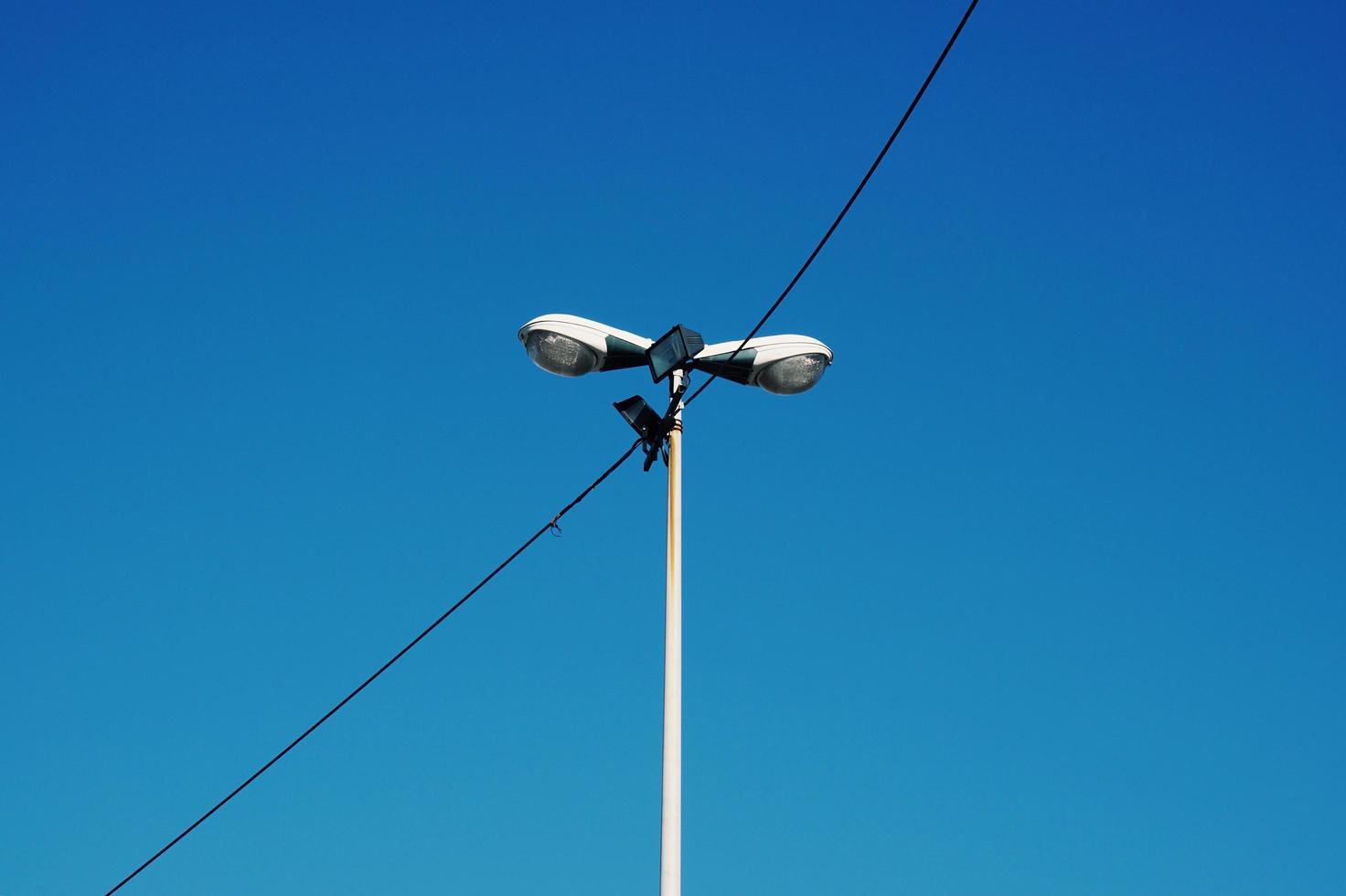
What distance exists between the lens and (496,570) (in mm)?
11852

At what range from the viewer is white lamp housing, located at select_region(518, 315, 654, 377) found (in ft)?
29.1

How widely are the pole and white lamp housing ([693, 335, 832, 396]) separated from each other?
0.27 m

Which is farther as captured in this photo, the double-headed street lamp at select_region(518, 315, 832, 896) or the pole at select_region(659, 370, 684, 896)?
the double-headed street lamp at select_region(518, 315, 832, 896)

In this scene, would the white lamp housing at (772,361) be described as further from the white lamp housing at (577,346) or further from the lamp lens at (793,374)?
the white lamp housing at (577,346)

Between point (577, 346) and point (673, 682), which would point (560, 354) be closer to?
point (577, 346)

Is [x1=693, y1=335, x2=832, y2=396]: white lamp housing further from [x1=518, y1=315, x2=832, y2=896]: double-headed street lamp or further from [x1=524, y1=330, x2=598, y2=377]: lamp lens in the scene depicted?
[x1=524, y1=330, x2=598, y2=377]: lamp lens

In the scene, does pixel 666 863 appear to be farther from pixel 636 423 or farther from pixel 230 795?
pixel 230 795

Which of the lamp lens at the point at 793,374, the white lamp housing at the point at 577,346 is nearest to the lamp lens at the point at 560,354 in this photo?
the white lamp housing at the point at 577,346

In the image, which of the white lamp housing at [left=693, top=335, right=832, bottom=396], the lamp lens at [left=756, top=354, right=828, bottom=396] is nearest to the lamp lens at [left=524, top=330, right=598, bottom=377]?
the white lamp housing at [left=693, top=335, right=832, bottom=396]

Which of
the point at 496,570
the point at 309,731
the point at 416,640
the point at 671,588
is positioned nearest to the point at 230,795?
the point at 309,731

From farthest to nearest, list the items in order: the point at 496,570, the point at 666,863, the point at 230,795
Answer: the point at 230,795 < the point at 496,570 < the point at 666,863

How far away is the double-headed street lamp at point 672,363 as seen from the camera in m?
8.88

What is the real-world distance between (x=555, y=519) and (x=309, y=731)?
11.5 feet

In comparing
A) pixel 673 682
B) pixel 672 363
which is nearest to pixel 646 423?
pixel 672 363
